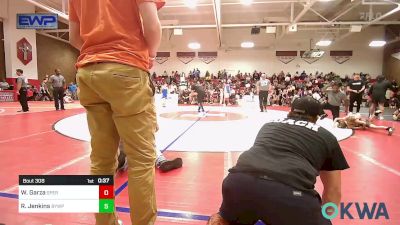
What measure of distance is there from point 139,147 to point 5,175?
235cm

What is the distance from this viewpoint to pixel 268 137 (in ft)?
5.26

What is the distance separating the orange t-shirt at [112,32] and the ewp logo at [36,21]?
1245cm

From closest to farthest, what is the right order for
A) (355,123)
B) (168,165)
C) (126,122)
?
(126,122)
(168,165)
(355,123)

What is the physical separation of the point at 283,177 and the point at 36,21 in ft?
48.2

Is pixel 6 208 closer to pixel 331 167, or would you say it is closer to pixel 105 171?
pixel 105 171

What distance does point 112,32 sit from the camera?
4.68 ft

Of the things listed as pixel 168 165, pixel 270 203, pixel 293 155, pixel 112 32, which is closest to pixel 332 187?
pixel 293 155

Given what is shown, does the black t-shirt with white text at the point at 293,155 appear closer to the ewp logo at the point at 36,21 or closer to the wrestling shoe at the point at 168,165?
the wrestling shoe at the point at 168,165

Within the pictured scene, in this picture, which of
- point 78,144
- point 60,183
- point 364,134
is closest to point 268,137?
point 60,183

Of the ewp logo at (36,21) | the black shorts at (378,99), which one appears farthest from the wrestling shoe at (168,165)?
the ewp logo at (36,21)

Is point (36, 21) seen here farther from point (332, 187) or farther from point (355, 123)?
point (332, 187)

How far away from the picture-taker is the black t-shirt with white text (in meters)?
1.37

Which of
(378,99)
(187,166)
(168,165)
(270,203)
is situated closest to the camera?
(270,203)
